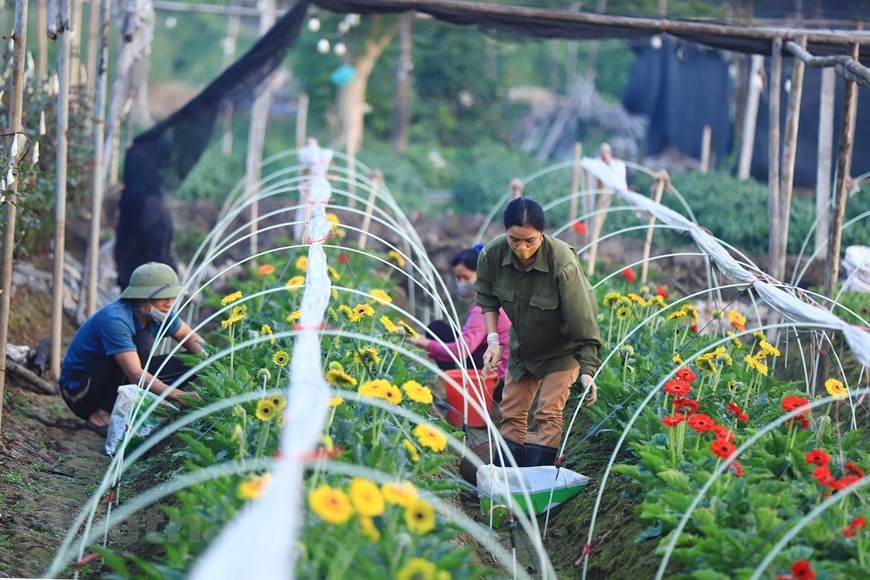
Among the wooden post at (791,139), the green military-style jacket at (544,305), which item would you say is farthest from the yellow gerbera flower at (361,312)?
the wooden post at (791,139)

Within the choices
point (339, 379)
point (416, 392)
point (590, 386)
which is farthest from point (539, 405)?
point (339, 379)

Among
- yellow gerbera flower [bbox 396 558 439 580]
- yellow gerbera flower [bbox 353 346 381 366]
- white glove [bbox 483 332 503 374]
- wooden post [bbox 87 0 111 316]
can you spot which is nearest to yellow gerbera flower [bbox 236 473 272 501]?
yellow gerbera flower [bbox 396 558 439 580]

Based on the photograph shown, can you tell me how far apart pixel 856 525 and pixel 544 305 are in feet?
6.34

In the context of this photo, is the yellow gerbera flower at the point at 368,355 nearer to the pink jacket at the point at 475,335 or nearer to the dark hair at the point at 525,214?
the dark hair at the point at 525,214

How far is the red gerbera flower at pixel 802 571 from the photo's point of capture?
3.38m

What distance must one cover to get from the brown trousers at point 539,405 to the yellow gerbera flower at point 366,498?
2.21 m

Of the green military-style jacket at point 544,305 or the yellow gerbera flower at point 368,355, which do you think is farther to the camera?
the green military-style jacket at point 544,305

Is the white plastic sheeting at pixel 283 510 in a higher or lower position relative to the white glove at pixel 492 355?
higher

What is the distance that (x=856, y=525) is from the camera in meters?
3.65

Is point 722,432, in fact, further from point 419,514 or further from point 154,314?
point 154,314

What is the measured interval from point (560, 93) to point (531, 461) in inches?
1104

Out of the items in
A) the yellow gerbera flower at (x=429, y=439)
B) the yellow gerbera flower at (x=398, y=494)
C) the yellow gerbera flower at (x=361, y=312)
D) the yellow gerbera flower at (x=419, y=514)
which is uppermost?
the yellow gerbera flower at (x=361, y=312)

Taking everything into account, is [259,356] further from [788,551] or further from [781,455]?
[788,551]

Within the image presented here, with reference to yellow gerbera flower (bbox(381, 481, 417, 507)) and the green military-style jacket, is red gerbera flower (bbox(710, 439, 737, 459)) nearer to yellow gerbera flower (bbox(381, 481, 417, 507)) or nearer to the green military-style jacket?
the green military-style jacket
